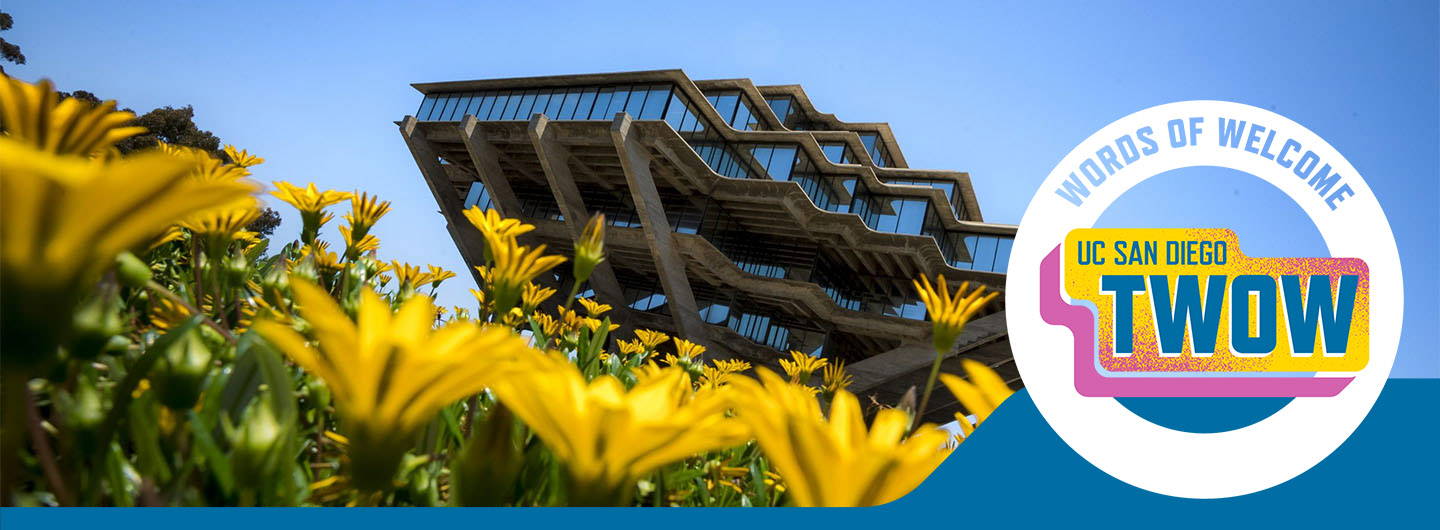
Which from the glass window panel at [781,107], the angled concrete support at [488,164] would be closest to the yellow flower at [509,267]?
the angled concrete support at [488,164]

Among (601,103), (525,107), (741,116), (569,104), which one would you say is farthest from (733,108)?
(525,107)

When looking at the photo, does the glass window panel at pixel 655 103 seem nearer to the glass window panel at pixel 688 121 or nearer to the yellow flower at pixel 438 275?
the glass window panel at pixel 688 121

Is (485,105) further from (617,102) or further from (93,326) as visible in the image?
(93,326)

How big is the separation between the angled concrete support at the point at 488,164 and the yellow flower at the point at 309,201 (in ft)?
52.6

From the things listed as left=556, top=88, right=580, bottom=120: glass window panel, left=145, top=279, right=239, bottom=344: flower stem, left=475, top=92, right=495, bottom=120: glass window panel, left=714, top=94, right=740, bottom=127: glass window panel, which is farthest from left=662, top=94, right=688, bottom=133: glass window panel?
left=145, top=279, right=239, bottom=344: flower stem

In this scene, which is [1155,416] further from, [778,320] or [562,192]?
[778,320]

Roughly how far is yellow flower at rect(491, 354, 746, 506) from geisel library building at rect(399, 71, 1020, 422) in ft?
43.3

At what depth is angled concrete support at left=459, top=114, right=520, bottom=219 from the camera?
16875 millimetres

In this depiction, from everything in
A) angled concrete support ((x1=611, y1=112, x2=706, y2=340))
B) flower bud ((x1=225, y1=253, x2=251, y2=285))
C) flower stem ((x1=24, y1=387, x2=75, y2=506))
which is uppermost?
angled concrete support ((x1=611, y1=112, x2=706, y2=340))

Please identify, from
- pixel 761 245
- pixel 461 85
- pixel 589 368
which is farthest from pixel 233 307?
pixel 461 85

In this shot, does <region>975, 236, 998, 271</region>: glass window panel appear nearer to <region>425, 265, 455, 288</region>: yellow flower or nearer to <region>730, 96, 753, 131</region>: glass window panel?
<region>730, 96, 753, 131</region>: glass window panel

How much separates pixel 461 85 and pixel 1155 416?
2133cm

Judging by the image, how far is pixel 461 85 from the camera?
19984 mm

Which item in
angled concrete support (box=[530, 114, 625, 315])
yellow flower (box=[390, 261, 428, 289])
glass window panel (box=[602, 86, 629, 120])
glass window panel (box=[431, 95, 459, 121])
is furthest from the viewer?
glass window panel (box=[431, 95, 459, 121])
